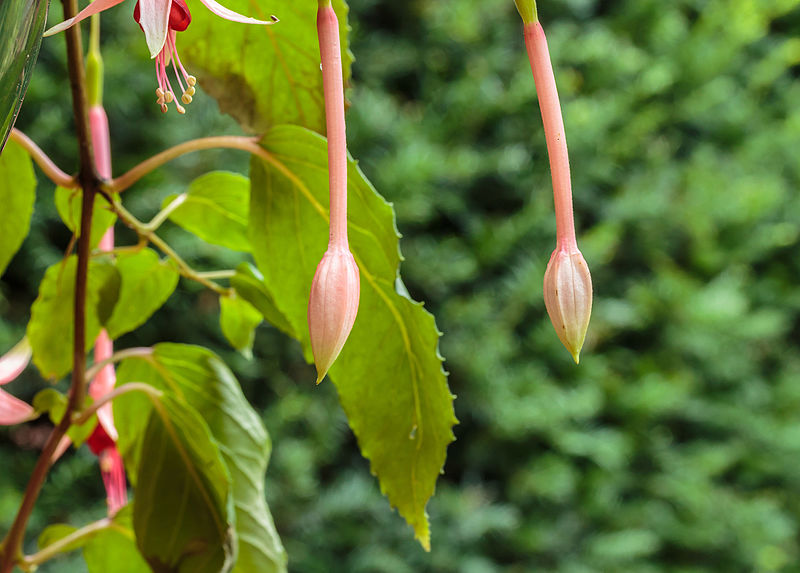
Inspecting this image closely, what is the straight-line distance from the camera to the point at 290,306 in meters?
0.22

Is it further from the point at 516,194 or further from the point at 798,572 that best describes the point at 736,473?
the point at 516,194

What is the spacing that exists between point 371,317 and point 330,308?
0.08 meters

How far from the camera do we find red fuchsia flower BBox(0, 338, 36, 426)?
22 cm

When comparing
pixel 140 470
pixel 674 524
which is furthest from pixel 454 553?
pixel 140 470

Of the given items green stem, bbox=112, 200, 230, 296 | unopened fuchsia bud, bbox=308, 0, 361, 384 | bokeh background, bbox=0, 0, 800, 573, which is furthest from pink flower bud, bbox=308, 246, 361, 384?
bokeh background, bbox=0, 0, 800, 573

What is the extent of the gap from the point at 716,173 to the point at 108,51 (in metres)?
1.04

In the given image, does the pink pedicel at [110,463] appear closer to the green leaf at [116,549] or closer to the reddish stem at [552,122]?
the green leaf at [116,549]

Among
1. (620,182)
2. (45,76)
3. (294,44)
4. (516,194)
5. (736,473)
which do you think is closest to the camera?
(294,44)

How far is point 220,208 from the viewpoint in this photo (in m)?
0.27

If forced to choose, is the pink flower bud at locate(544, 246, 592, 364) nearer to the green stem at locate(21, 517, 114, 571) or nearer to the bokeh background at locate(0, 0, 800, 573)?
the green stem at locate(21, 517, 114, 571)

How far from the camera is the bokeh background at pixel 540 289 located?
968 mm

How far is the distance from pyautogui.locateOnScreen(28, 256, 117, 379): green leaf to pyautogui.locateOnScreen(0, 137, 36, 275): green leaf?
15mm

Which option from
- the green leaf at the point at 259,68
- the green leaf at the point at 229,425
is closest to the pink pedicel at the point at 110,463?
the green leaf at the point at 229,425

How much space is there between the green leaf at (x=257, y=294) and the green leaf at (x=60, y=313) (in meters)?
0.04
